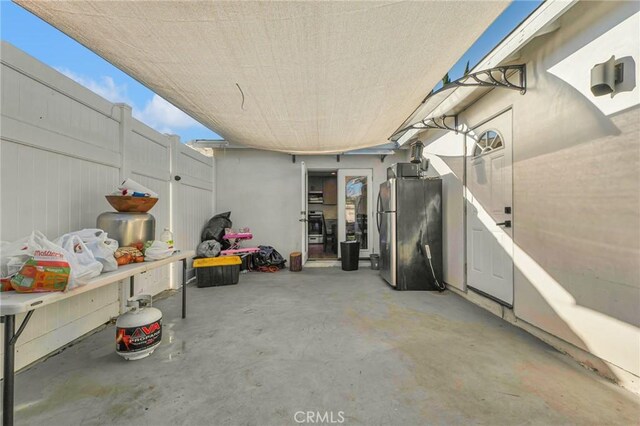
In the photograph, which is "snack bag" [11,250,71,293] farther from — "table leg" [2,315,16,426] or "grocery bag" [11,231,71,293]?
"table leg" [2,315,16,426]

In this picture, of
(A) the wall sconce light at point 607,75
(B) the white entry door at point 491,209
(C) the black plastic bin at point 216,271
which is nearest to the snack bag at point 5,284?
(C) the black plastic bin at point 216,271

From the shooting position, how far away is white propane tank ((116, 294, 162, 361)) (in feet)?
5.69

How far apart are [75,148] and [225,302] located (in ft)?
7.01

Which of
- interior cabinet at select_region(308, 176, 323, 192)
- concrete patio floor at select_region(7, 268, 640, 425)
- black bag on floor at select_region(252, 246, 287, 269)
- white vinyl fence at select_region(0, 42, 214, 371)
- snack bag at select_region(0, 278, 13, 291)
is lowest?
concrete patio floor at select_region(7, 268, 640, 425)

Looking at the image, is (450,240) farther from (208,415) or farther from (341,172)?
(208,415)

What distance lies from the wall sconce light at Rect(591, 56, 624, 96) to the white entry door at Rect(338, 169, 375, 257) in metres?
3.94

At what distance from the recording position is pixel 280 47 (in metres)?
1.58

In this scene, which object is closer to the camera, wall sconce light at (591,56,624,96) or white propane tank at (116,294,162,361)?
wall sconce light at (591,56,624,96)

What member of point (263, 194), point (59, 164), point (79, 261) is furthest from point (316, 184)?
point (79, 261)

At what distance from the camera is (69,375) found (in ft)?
5.37

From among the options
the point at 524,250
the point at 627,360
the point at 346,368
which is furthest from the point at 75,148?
the point at 627,360

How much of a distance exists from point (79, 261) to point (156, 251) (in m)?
0.64

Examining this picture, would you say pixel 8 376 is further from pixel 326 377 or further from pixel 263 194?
pixel 263 194

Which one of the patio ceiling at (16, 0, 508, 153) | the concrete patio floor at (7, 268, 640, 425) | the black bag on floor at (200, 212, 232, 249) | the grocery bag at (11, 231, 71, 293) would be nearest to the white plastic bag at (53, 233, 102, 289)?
the grocery bag at (11, 231, 71, 293)
